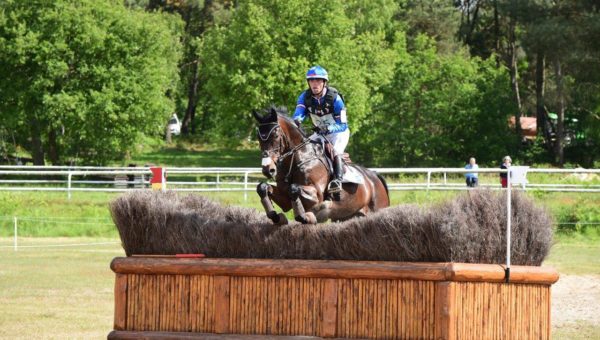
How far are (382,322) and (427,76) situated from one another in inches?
1879

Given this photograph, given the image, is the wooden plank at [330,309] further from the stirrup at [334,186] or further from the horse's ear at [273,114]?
the stirrup at [334,186]

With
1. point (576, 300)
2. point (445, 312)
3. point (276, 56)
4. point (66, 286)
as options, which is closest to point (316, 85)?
point (445, 312)

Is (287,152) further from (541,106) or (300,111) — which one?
(541,106)

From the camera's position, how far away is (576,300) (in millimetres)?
14891

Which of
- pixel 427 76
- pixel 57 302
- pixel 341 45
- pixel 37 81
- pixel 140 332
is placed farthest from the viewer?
pixel 427 76

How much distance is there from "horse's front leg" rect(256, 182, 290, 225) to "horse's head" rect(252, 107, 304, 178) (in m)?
0.27

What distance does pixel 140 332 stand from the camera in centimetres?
884

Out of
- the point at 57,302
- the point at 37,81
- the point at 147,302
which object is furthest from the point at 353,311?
the point at 37,81

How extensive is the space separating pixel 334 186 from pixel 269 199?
1.05 meters

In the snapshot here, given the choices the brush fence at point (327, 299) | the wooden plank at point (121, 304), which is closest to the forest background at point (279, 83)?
the wooden plank at point (121, 304)

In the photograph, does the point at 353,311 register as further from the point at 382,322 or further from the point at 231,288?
the point at 231,288

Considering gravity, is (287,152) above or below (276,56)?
below

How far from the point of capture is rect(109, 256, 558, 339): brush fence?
8055mm

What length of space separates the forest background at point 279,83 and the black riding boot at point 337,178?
1097 inches
